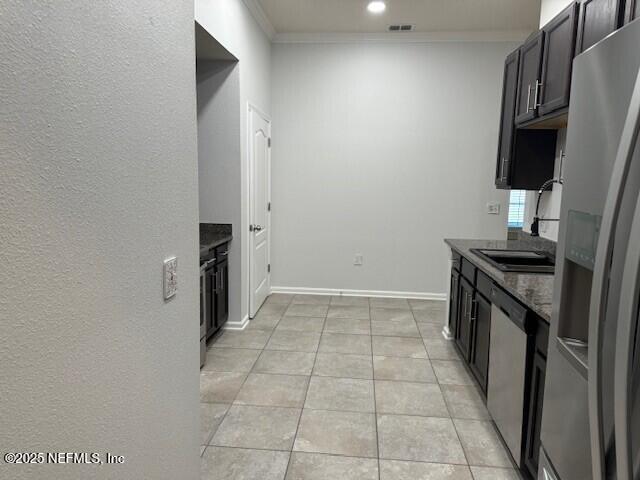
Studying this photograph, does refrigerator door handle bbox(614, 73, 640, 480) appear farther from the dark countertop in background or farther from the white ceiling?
the white ceiling

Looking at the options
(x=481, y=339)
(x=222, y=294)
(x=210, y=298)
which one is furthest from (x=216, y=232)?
(x=481, y=339)

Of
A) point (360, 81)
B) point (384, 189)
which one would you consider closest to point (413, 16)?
point (360, 81)

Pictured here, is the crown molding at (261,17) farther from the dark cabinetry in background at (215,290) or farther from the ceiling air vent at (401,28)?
the dark cabinetry in background at (215,290)

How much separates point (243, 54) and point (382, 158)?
6.65 ft

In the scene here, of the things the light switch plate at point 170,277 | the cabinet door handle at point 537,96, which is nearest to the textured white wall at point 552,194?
the cabinet door handle at point 537,96

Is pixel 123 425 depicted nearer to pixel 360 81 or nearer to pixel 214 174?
pixel 214 174

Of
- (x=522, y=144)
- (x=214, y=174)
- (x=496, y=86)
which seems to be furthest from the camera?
(x=496, y=86)

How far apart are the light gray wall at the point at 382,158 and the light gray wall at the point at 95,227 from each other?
3.84 meters

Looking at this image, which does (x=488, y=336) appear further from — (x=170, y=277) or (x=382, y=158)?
(x=382, y=158)

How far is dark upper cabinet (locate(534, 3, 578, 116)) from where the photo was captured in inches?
95.8

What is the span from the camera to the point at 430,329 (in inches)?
163

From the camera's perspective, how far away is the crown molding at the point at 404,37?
4.71 metres

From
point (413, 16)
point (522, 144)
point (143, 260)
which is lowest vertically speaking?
point (143, 260)

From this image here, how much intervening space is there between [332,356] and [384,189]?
2366 mm
